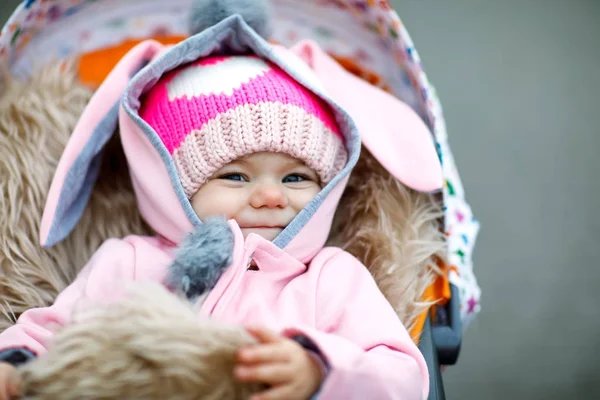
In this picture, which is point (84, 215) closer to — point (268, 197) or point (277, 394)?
point (268, 197)

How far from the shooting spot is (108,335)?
2.03 ft

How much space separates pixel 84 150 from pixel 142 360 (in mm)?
434

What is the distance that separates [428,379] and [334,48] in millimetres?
566

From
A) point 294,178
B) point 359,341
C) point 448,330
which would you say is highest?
point 294,178

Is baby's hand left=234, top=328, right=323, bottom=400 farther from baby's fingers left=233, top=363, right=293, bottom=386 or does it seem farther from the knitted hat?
the knitted hat

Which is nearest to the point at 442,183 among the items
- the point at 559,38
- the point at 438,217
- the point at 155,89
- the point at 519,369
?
the point at 438,217

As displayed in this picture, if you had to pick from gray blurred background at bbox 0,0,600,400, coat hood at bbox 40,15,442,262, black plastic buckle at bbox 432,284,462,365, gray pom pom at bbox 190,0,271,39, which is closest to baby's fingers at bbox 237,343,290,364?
coat hood at bbox 40,15,442,262

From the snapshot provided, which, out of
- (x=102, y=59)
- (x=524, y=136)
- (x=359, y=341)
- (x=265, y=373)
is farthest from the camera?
(x=524, y=136)

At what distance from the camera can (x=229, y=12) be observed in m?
0.95

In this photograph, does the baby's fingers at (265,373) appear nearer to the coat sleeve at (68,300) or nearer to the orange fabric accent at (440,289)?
the coat sleeve at (68,300)

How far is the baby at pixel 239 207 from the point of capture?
0.78 m

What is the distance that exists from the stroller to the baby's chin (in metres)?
0.23

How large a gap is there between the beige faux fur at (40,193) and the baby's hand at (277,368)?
433mm

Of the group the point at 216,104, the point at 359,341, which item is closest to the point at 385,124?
the point at 216,104
